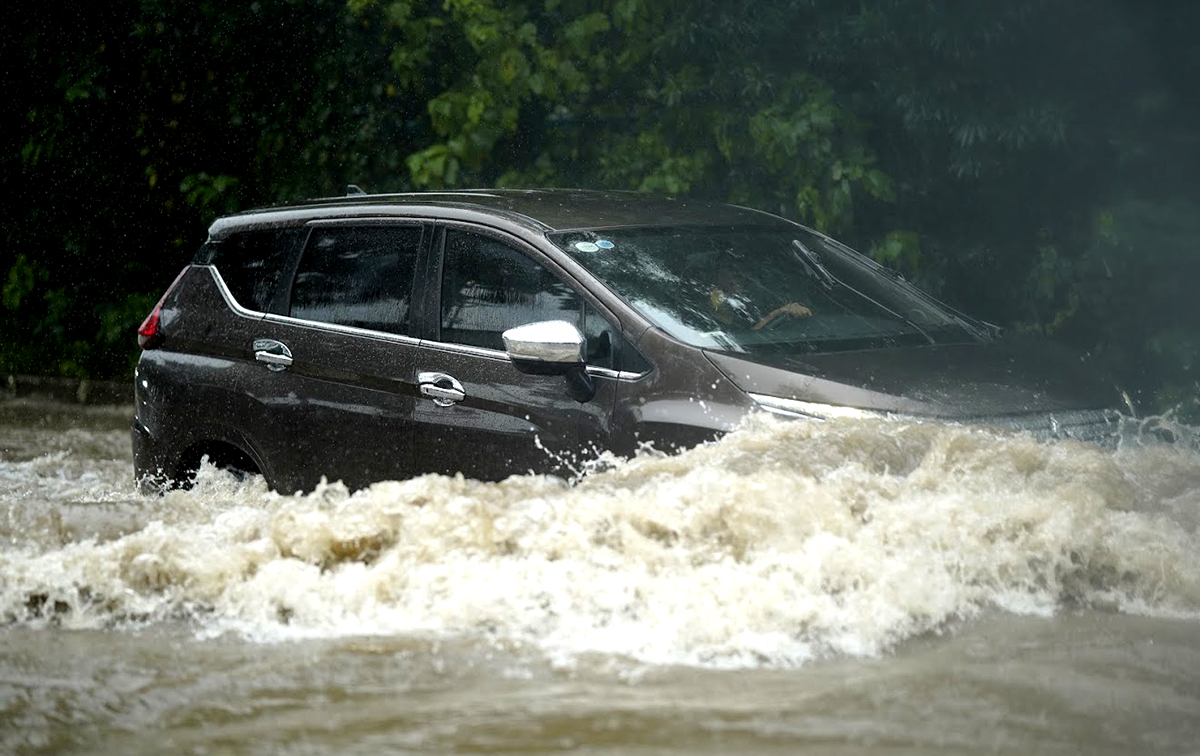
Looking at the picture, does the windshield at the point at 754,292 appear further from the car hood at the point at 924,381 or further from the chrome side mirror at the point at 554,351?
the chrome side mirror at the point at 554,351

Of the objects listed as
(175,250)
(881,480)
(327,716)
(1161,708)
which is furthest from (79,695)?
(175,250)

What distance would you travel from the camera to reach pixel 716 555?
5.33 meters

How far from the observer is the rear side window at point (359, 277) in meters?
6.59

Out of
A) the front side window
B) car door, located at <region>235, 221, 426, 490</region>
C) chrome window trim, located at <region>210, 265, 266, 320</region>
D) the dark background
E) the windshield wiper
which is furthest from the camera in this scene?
the dark background

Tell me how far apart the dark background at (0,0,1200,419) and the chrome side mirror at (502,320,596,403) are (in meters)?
4.31

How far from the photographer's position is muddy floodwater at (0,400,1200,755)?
4.39 meters

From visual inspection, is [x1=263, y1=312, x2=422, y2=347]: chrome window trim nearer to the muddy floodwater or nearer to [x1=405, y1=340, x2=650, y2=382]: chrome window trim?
[x1=405, y1=340, x2=650, y2=382]: chrome window trim

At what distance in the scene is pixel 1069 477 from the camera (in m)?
Answer: 5.55

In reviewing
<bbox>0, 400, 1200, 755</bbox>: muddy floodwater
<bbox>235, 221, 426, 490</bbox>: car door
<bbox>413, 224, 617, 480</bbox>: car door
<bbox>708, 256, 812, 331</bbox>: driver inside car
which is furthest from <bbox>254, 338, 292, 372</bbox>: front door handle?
<bbox>708, 256, 812, 331</bbox>: driver inside car

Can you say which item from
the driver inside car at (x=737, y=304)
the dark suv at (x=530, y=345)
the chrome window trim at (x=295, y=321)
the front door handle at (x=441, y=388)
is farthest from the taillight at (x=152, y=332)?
the driver inside car at (x=737, y=304)

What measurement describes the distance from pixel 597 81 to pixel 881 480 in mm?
6023

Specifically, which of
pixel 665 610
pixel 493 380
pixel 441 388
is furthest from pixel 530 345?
pixel 665 610

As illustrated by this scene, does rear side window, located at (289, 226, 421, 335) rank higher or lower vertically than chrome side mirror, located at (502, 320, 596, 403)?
higher

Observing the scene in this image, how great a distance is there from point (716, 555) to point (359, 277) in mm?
2160
